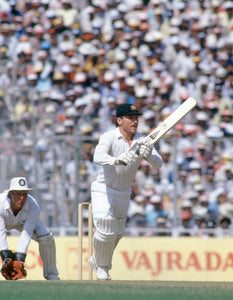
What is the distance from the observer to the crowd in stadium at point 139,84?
11.7m

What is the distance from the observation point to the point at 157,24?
15.3m

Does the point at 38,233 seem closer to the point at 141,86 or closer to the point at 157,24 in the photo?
the point at 141,86

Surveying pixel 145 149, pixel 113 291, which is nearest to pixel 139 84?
pixel 145 149

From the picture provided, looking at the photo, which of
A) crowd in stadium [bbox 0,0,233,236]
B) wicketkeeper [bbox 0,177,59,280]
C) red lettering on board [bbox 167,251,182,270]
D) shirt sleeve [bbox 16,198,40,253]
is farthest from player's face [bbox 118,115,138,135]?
red lettering on board [bbox 167,251,182,270]

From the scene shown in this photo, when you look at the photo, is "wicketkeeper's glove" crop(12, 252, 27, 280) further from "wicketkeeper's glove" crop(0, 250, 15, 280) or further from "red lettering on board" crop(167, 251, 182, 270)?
"red lettering on board" crop(167, 251, 182, 270)

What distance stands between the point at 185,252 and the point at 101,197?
336 cm

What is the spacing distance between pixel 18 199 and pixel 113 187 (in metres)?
1.03

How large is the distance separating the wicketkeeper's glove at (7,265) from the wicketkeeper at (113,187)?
929mm

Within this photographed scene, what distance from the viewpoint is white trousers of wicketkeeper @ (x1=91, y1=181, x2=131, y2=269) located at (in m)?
8.68

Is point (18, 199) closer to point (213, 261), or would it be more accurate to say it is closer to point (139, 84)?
point (213, 261)

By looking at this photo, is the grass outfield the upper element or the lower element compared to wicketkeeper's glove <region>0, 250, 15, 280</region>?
lower

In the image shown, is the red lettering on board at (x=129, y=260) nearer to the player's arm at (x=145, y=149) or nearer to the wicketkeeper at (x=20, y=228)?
the wicketkeeper at (x=20, y=228)

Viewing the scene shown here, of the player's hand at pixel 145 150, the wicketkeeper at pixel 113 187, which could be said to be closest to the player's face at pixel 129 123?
the wicketkeeper at pixel 113 187

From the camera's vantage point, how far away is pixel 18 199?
29.3 ft
